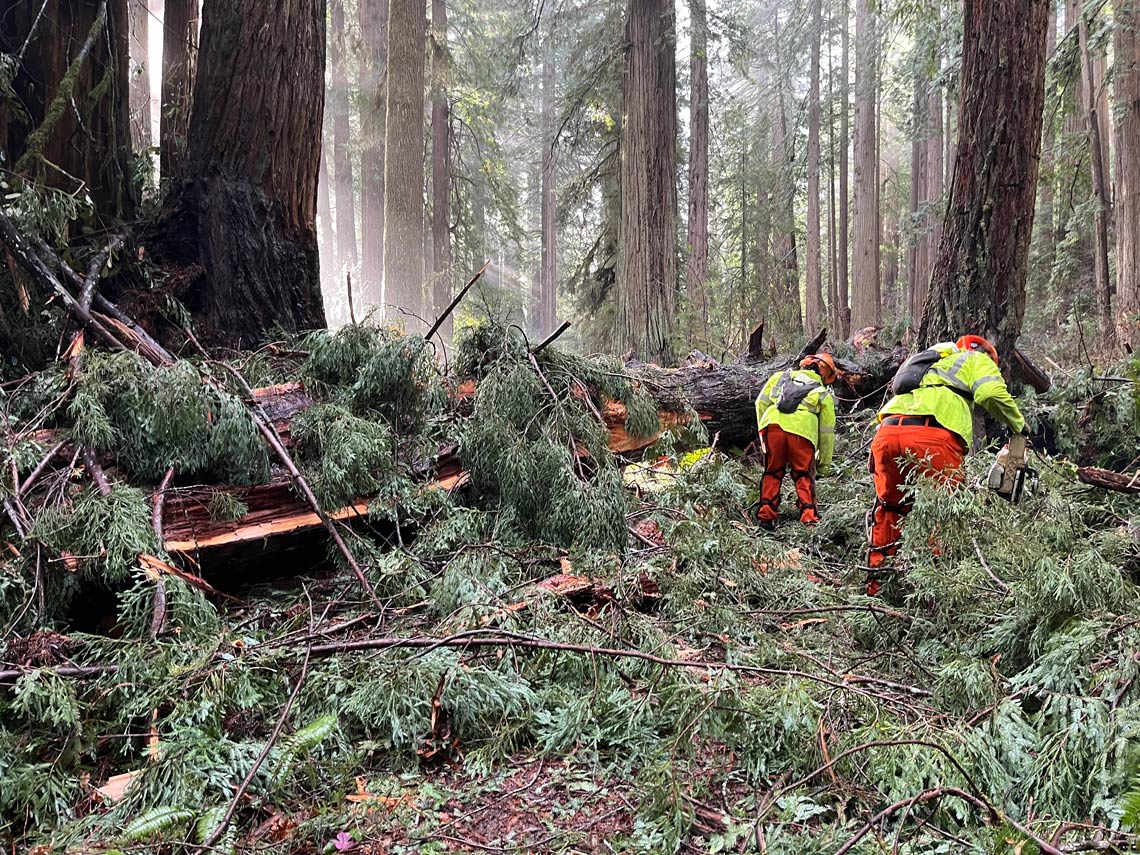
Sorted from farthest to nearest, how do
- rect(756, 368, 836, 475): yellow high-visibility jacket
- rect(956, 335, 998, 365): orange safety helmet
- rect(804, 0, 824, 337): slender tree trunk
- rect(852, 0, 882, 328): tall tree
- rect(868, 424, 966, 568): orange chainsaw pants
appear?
rect(804, 0, 824, 337): slender tree trunk, rect(852, 0, 882, 328): tall tree, rect(756, 368, 836, 475): yellow high-visibility jacket, rect(956, 335, 998, 365): orange safety helmet, rect(868, 424, 966, 568): orange chainsaw pants

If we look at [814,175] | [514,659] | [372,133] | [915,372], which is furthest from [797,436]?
[814,175]

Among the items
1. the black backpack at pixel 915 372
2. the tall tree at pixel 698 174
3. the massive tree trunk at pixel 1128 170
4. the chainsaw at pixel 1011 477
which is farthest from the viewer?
the tall tree at pixel 698 174

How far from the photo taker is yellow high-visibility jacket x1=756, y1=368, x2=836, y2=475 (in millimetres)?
6258

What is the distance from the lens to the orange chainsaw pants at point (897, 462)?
504cm

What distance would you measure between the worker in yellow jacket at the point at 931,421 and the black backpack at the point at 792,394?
100 centimetres

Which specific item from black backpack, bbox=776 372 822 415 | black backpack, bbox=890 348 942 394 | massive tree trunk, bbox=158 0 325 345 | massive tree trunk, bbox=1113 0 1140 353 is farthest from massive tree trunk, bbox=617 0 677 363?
massive tree trunk, bbox=1113 0 1140 353

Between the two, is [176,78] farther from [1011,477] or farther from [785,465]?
[1011,477]

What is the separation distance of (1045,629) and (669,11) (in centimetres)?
999

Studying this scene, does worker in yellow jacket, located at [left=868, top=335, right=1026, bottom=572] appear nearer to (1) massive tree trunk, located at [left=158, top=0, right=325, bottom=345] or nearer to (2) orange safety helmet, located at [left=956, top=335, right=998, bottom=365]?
(2) orange safety helmet, located at [left=956, top=335, right=998, bottom=365]

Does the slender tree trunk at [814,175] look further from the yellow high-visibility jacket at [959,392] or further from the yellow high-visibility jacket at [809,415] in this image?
the yellow high-visibility jacket at [959,392]

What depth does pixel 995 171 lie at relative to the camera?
259 inches

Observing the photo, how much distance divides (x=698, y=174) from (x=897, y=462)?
9.72 metres

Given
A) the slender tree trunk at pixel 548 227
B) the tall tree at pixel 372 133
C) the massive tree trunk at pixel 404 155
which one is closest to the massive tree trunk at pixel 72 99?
the massive tree trunk at pixel 404 155

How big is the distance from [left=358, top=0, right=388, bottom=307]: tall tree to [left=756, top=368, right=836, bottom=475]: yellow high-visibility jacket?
10834 millimetres
